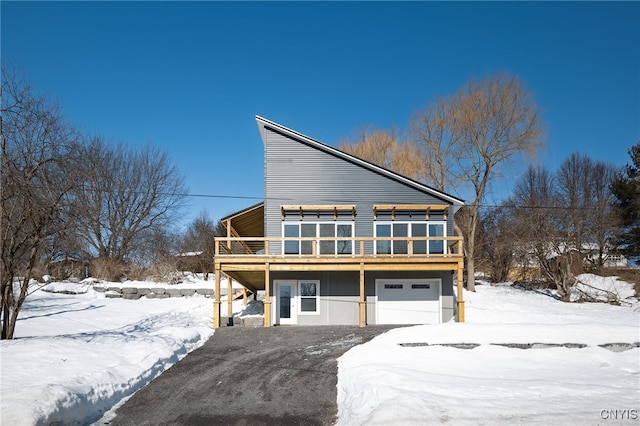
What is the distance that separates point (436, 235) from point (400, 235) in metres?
1.44

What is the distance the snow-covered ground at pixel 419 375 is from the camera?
7.09m

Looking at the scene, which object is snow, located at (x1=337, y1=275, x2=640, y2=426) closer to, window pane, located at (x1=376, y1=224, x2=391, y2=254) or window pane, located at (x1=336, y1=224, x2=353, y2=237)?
window pane, located at (x1=376, y1=224, x2=391, y2=254)

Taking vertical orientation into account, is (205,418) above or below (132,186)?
below

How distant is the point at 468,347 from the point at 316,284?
27.3 ft

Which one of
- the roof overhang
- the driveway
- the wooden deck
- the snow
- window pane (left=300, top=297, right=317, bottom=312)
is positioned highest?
the roof overhang

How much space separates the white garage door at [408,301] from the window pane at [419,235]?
47.1 inches

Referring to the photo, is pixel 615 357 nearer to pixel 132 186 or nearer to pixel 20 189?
pixel 20 189

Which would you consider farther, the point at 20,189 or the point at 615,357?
the point at 20,189

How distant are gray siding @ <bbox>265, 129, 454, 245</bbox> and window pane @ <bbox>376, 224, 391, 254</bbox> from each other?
33cm

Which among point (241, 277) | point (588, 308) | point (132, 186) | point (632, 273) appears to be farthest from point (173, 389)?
point (132, 186)

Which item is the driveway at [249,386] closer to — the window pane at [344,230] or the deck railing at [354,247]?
the deck railing at [354,247]

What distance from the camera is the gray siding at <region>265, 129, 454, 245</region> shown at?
20.0m

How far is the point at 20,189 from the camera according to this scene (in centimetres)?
1240

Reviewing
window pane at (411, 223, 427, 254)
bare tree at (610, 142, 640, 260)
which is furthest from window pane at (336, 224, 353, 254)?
bare tree at (610, 142, 640, 260)
